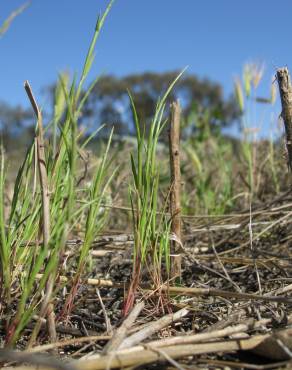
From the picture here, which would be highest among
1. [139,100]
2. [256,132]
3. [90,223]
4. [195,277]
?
[139,100]

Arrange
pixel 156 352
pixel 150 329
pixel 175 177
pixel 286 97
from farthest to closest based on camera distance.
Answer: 1. pixel 175 177
2. pixel 286 97
3. pixel 150 329
4. pixel 156 352

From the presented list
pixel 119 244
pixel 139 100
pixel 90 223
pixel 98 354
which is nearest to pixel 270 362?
pixel 98 354

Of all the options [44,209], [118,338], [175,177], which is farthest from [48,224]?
[175,177]

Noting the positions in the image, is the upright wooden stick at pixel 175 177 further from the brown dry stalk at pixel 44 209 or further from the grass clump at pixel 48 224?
the brown dry stalk at pixel 44 209

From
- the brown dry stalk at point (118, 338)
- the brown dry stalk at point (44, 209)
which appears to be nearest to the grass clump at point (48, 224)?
the brown dry stalk at point (44, 209)

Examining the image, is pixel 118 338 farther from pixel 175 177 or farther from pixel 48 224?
pixel 175 177

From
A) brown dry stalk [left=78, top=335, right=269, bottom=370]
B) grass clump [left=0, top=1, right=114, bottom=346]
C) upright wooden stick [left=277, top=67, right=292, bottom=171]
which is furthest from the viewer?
upright wooden stick [left=277, top=67, right=292, bottom=171]

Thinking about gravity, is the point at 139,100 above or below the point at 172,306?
above

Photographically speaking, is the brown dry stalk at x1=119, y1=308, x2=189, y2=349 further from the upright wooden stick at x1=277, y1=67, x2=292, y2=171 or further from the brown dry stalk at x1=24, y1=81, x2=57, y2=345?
Answer: the upright wooden stick at x1=277, y1=67, x2=292, y2=171

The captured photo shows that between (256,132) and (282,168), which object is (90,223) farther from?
(256,132)

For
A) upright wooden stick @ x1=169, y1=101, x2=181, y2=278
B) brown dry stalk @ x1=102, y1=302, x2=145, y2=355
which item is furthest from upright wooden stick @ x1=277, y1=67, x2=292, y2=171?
brown dry stalk @ x1=102, y1=302, x2=145, y2=355

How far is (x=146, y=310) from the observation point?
101cm

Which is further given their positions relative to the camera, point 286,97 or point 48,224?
point 286,97

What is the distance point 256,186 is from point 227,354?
1.87 meters
